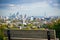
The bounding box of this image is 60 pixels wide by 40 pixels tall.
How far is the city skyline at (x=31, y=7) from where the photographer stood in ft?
8.38

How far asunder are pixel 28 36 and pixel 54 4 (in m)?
0.66

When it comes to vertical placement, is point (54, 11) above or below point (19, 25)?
above

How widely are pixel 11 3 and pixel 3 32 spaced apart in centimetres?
49

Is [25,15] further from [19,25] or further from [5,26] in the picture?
[5,26]

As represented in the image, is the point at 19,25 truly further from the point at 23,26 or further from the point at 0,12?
the point at 0,12

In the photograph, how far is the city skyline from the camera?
8.38 feet

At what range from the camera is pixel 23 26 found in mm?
2615

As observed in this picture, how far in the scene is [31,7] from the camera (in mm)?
2600

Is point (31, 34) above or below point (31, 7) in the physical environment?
below

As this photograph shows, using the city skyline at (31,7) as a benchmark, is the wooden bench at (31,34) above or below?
below

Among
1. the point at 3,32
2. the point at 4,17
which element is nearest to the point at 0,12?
the point at 4,17

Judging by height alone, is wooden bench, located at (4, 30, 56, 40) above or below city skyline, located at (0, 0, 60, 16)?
below

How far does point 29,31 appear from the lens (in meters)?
2.57

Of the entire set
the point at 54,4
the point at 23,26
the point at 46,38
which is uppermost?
the point at 54,4
